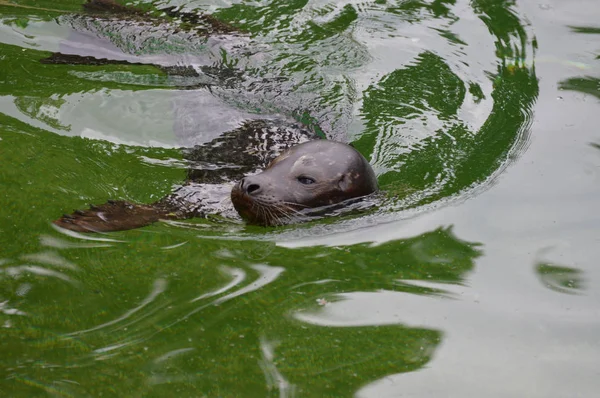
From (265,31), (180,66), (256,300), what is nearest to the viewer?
(256,300)

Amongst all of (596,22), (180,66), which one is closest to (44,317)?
(180,66)

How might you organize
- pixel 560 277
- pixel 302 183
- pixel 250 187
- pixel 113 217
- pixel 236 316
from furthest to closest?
pixel 302 183, pixel 250 187, pixel 113 217, pixel 560 277, pixel 236 316

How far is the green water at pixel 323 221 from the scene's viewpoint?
329 centimetres

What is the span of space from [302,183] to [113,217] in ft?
4.45

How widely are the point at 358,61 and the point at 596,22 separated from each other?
9.85 ft

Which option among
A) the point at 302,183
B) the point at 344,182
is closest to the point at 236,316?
the point at 302,183

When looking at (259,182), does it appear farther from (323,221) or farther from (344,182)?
(344,182)

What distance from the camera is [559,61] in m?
7.47

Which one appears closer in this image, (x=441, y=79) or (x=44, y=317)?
(x=44, y=317)

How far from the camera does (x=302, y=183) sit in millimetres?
5078

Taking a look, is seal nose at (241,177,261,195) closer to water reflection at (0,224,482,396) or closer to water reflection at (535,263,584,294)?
water reflection at (0,224,482,396)

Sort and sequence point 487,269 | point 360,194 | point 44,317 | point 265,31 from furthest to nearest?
point 265,31 → point 360,194 → point 487,269 → point 44,317

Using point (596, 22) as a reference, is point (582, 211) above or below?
below

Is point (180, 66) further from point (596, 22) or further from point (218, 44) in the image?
point (596, 22)
